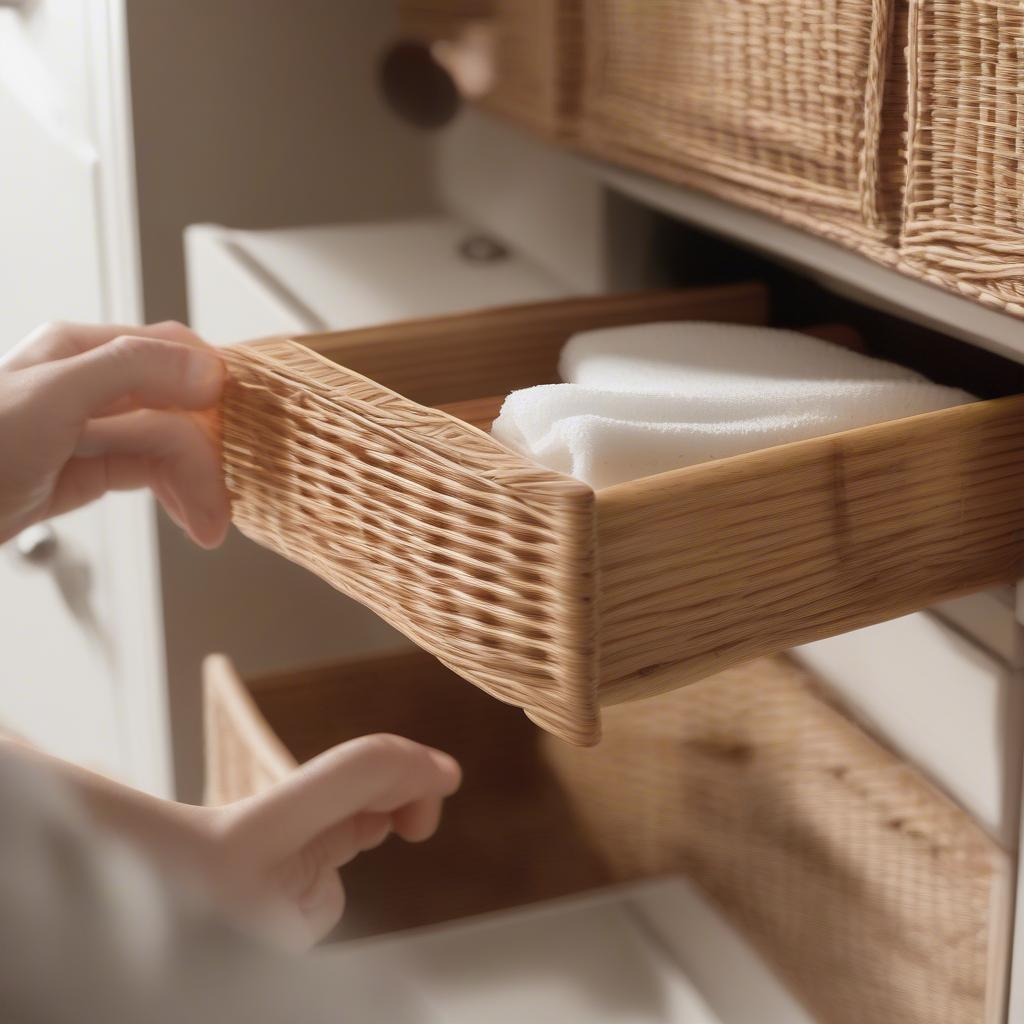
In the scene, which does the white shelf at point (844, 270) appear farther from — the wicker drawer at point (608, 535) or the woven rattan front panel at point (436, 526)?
the woven rattan front panel at point (436, 526)

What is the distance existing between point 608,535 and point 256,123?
67 centimetres

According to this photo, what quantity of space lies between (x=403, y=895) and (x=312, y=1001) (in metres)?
0.78

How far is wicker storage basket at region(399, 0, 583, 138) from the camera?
2.65 ft

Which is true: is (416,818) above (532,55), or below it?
below

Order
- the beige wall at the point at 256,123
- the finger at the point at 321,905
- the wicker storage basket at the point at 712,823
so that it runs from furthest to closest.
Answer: the beige wall at the point at 256,123
the wicker storage basket at the point at 712,823
the finger at the point at 321,905

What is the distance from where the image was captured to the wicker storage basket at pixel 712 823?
64cm

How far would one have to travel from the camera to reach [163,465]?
633 mm

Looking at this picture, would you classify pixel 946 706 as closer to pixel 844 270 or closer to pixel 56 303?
pixel 844 270

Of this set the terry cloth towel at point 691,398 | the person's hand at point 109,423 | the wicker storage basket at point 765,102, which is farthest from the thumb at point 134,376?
the wicker storage basket at point 765,102

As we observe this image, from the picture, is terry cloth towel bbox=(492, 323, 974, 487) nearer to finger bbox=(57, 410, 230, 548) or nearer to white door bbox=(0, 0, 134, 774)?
finger bbox=(57, 410, 230, 548)

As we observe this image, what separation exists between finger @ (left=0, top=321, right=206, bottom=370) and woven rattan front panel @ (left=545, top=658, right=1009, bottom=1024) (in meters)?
0.36

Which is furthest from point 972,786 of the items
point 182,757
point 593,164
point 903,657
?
point 182,757

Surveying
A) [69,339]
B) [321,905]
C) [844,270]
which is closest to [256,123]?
[69,339]

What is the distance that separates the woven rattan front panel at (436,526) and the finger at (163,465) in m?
0.05
